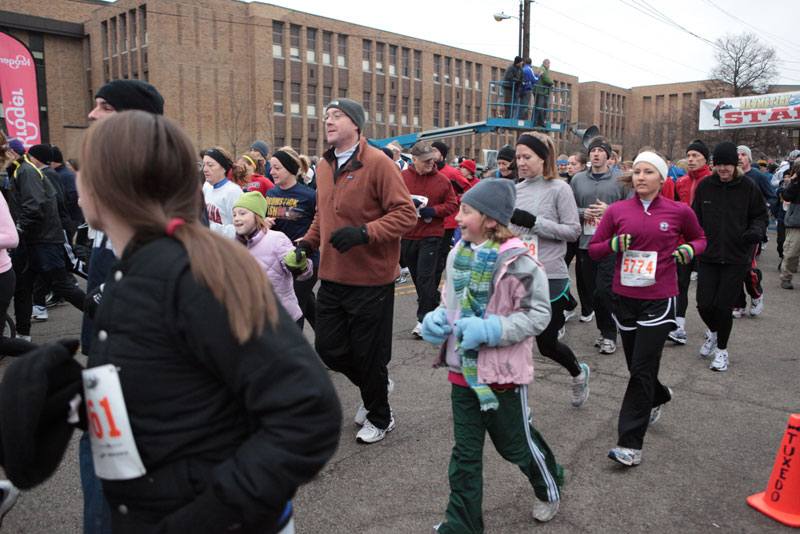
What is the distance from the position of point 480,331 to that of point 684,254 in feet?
6.52

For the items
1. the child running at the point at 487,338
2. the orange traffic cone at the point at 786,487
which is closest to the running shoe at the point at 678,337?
the orange traffic cone at the point at 786,487

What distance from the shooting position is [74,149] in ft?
4.85

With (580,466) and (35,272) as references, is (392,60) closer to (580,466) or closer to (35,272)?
(35,272)

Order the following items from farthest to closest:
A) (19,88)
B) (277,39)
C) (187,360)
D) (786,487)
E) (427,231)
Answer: (277,39) < (19,88) < (427,231) < (786,487) < (187,360)

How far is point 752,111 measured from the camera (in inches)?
882

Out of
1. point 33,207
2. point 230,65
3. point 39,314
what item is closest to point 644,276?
point 33,207

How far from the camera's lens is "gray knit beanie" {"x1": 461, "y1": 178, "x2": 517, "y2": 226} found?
302 cm

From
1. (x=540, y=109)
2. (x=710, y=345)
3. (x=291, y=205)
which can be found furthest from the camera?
(x=540, y=109)

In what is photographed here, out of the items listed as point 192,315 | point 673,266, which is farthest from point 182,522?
point 673,266

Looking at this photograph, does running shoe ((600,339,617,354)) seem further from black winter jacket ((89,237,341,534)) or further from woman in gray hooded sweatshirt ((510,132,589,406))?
black winter jacket ((89,237,341,534))

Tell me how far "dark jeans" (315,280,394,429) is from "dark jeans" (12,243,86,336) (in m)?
3.64

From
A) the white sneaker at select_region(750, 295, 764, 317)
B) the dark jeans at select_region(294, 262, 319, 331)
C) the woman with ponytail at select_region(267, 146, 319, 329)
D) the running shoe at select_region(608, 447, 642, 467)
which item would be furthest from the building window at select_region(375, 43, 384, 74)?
the running shoe at select_region(608, 447, 642, 467)

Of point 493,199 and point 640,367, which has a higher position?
point 493,199

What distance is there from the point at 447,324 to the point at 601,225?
1955 millimetres
